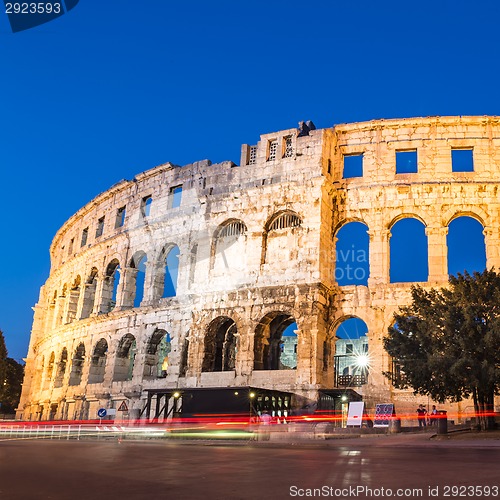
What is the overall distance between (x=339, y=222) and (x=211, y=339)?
28.0 ft

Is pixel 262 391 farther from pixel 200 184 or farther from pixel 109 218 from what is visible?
pixel 109 218

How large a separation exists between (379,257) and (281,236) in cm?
478

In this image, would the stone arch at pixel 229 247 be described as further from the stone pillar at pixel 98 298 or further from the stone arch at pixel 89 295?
the stone arch at pixel 89 295

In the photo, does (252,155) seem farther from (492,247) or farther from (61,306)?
(61,306)

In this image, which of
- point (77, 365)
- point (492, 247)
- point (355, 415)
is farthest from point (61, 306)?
point (492, 247)

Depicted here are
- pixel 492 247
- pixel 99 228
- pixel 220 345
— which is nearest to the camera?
pixel 492 247

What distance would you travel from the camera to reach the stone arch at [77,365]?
122ft

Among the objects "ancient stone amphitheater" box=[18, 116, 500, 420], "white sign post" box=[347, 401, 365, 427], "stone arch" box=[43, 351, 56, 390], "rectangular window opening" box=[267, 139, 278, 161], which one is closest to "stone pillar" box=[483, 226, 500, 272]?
"ancient stone amphitheater" box=[18, 116, 500, 420]

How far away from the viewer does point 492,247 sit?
2608cm

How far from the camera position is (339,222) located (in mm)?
28844

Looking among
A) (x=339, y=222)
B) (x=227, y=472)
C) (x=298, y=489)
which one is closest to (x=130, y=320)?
(x=339, y=222)

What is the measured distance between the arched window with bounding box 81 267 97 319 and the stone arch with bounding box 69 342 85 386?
86.6 inches

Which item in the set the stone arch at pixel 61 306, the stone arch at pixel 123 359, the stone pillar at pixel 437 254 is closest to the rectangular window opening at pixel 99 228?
the stone arch at pixel 61 306

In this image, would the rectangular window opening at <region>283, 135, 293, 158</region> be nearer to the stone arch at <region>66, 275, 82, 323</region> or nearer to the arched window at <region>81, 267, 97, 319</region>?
the arched window at <region>81, 267, 97, 319</region>
